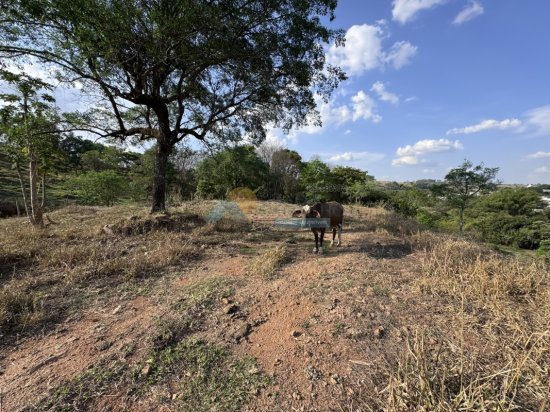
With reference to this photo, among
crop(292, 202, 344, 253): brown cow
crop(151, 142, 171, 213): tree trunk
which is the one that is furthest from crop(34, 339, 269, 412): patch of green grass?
crop(151, 142, 171, 213): tree trunk

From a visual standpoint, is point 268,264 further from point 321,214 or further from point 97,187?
point 97,187

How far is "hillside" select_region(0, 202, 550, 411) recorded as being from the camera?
6.57 feet

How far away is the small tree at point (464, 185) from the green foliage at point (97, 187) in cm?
2643

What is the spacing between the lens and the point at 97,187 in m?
19.7

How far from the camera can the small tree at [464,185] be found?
853 inches

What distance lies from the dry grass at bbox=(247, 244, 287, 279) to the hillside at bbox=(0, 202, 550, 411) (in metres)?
0.03

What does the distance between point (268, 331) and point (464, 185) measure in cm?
2559

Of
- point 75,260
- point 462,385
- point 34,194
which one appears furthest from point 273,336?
point 34,194

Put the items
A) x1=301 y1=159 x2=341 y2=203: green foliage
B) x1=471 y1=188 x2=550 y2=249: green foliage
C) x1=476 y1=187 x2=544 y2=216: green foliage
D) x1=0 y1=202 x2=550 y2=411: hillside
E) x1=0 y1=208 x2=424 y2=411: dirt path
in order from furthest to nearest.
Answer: x1=476 y1=187 x2=544 y2=216: green foliage
x1=471 y1=188 x2=550 y2=249: green foliage
x1=301 y1=159 x2=341 y2=203: green foliage
x1=0 y1=208 x2=424 y2=411: dirt path
x1=0 y1=202 x2=550 y2=411: hillside

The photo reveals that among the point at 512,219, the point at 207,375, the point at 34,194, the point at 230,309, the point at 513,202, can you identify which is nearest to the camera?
the point at 207,375

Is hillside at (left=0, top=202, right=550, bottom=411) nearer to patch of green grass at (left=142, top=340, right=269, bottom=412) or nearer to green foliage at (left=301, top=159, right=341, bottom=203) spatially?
patch of green grass at (left=142, top=340, right=269, bottom=412)

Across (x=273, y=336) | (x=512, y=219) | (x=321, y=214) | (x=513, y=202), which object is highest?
(x=513, y=202)

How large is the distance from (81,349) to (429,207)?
32896mm

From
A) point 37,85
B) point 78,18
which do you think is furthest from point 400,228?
point 37,85
